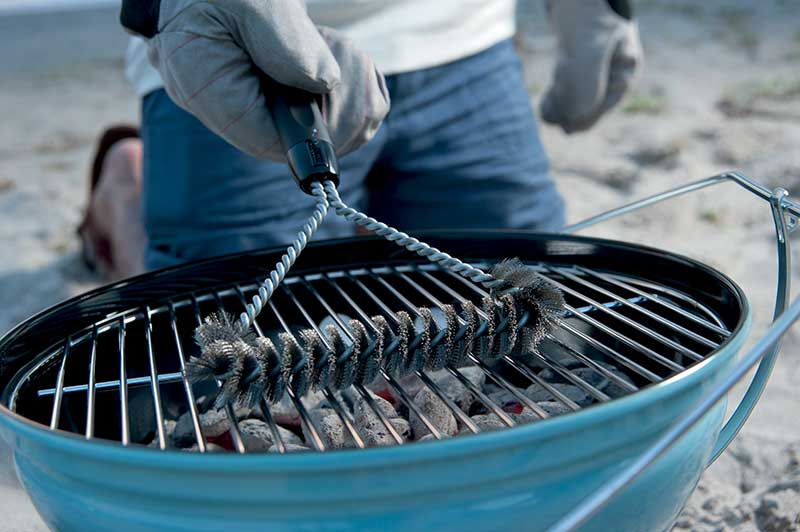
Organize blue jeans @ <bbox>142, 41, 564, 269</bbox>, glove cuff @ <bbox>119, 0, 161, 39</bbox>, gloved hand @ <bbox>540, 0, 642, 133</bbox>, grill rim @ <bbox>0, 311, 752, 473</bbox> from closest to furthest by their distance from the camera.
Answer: grill rim @ <bbox>0, 311, 752, 473</bbox>
glove cuff @ <bbox>119, 0, 161, 39</bbox>
blue jeans @ <bbox>142, 41, 564, 269</bbox>
gloved hand @ <bbox>540, 0, 642, 133</bbox>

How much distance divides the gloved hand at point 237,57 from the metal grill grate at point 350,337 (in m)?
0.20

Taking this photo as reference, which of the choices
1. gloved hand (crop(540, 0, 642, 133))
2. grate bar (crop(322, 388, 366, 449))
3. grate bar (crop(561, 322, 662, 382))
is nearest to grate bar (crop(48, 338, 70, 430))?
grate bar (crop(322, 388, 366, 449))

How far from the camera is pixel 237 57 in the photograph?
0.87 m

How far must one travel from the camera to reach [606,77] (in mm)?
1595

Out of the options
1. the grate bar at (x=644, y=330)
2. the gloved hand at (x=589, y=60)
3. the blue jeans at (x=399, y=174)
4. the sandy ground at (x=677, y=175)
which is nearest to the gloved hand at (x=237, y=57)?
the grate bar at (x=644, y=330)

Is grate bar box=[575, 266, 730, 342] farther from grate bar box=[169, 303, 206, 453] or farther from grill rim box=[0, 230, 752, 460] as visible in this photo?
grate bar box=[169, 303, 206, 453]

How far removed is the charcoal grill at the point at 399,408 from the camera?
0.56 meters

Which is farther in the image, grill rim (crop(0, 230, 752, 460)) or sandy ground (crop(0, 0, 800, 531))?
sandy ground (crop(0, 0, 800, 531))

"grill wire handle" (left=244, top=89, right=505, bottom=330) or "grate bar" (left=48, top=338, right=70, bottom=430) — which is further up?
"grill wire handle" (left=244, top=89, right=505, bottom=330)

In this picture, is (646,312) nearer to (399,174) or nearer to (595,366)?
(595,366)

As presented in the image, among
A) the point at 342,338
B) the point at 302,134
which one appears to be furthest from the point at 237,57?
the point at 342,338

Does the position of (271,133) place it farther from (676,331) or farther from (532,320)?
(676,331)

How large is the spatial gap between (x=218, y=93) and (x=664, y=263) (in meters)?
0.51

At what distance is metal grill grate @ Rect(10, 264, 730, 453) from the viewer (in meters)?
0.79
